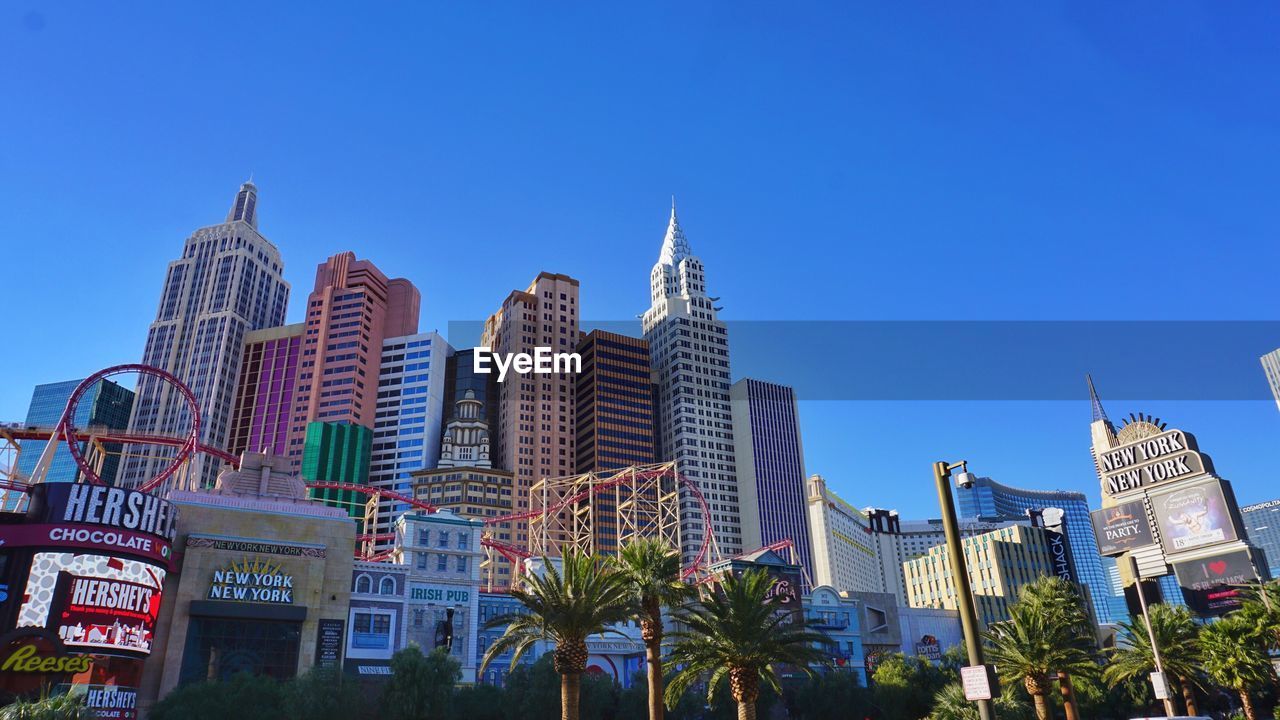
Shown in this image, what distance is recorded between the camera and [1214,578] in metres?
104

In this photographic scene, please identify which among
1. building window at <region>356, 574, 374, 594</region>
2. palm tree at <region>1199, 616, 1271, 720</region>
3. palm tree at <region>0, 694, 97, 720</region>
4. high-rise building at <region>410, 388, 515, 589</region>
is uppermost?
high-rise building at <region>410, 388, 515, 589</region>

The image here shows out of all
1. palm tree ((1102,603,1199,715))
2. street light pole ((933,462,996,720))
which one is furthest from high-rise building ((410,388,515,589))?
street light pole ((933,462,996,720))

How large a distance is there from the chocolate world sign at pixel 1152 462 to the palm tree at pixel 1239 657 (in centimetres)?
6145

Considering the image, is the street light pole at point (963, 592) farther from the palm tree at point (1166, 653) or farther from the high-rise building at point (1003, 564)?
the high-rise building at point (1003, 564)

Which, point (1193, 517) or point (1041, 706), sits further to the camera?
point (1193, 517)

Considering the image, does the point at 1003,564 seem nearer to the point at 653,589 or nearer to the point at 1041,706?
the point at 1041,706

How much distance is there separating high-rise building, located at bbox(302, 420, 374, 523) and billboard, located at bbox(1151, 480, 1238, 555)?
136 meters

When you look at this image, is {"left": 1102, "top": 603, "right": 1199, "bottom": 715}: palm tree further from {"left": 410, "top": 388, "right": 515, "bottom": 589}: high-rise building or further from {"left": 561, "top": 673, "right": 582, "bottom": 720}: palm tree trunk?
{"left": 410, "top": 388, "right": 515, "bottom": 589}: high-rise building

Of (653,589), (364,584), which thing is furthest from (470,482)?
(653,589)

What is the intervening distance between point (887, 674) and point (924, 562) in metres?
116

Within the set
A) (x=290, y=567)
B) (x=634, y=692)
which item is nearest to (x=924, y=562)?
(x=634, y=692)

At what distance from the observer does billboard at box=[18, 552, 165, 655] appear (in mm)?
64625

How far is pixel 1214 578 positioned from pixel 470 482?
125 metres

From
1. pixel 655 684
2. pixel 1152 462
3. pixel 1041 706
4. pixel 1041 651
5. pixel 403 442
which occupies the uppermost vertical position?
pixel 403 442
